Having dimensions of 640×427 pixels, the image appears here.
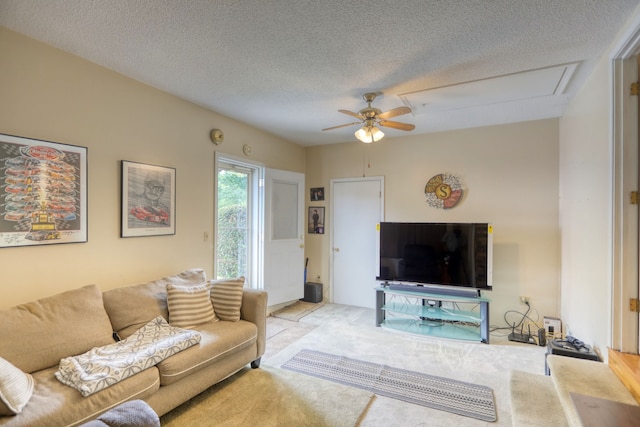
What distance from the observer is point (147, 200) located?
2814mm

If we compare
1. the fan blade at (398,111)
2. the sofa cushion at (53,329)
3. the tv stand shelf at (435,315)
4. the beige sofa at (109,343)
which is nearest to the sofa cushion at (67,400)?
the beige sofa at (109,343)

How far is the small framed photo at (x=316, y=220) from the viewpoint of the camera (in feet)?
16.5

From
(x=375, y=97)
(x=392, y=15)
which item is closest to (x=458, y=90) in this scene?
(x=375, y=97)

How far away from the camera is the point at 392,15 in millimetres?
1800

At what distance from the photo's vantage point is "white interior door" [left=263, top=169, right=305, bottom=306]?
4.16 metres

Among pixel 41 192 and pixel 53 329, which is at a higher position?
pixel 41 192

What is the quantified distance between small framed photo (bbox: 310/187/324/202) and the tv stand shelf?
1.85 m

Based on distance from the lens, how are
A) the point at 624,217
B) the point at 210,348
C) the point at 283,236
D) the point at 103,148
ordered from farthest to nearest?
the point at 283,236
the point at 103,148
the point at 210,348
the point at 624,217

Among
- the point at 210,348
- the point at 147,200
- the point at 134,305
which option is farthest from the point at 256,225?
the point at 210,348

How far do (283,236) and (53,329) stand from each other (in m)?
2.84

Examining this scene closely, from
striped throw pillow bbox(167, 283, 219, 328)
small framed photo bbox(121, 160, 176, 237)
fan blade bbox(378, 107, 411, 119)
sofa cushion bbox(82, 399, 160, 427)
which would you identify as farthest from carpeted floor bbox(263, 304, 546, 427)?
fan blade bbox(378, 107, 411, 119)

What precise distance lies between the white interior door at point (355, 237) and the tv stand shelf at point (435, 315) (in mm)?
627

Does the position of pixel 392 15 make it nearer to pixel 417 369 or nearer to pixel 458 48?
pixel 458 48

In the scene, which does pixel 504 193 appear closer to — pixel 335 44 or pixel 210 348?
pixel 335 44
